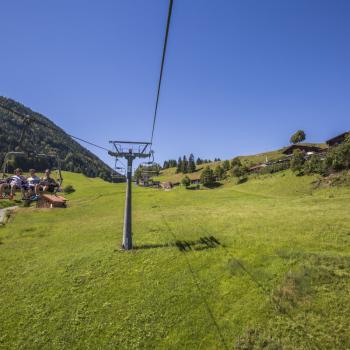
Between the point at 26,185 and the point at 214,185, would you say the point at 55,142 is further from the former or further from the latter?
the point at 26,185

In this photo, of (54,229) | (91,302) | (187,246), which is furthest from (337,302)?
(54,229)

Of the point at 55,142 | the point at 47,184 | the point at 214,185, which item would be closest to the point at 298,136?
the point at 214,185

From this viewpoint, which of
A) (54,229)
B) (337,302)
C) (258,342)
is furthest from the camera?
(54,229)

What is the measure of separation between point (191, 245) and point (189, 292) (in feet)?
20.8

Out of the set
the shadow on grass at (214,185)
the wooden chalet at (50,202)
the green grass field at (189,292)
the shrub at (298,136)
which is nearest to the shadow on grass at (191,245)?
the green grass field at (189,292)

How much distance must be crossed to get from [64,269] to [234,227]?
50.8ft

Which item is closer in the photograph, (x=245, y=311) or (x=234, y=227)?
(x=245, y=311)

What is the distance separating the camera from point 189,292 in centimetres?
1444

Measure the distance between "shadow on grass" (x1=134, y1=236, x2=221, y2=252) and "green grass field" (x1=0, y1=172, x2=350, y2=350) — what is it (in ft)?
0.31

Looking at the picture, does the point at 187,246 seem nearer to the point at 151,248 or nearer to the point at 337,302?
the point at 151,248

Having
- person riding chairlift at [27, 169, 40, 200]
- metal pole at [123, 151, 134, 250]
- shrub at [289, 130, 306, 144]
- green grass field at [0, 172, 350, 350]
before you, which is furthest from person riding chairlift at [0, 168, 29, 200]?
shrub at [289, 130, 306, 144]

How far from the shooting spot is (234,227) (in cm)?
2492

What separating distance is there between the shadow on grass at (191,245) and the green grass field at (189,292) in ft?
0.31

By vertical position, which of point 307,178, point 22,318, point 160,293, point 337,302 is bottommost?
point 22,318
